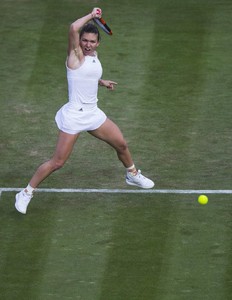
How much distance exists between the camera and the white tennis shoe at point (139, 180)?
15930 millimetres

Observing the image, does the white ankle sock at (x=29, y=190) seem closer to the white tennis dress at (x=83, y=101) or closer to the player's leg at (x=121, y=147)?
the white tennis dress at (x=83, y=101)

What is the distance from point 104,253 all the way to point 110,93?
5.58 meters

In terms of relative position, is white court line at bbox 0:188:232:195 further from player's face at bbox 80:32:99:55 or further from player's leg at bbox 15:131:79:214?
player's face at bbox 80:32:99:55

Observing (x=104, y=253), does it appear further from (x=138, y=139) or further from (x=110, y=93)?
(x=110, y=93)

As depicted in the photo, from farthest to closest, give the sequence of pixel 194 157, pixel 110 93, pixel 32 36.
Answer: pixel 32 36 → pixel 110 93 → pixel 194 157

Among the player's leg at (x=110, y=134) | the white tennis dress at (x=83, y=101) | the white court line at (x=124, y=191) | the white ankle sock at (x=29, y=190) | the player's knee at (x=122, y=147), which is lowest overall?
the white court line at (x=124, y=191)

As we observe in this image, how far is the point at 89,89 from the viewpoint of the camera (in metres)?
15.1

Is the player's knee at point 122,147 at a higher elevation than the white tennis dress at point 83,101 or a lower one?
lower

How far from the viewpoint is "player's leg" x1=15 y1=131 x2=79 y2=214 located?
15.1 m

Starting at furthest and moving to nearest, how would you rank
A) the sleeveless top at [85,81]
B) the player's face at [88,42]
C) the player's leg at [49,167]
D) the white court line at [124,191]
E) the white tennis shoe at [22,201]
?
the white court line at [124,191], the white tennis shoe at [22,201], the player's leg at [49,167], the sleeveless top at [85,81], the player's face at [88,42]

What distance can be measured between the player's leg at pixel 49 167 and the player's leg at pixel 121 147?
0.41 meters

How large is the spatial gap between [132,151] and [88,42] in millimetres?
2889

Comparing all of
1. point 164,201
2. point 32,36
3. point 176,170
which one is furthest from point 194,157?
point 32,36

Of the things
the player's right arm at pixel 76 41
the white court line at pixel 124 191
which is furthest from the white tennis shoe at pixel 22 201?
the player's right arm at pixel 76 41
